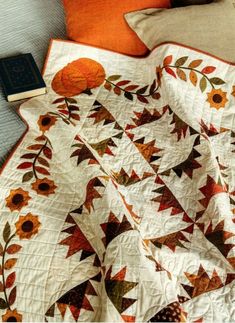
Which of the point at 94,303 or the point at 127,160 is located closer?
the point at 94,303

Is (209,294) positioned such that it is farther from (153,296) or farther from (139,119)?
(139,119)

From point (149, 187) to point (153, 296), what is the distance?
374 mm

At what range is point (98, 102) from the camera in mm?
1479

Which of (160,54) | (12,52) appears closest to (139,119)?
(160,54)

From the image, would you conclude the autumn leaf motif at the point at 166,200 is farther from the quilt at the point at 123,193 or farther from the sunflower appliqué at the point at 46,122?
the sunflower appliqué at the point at 46,122

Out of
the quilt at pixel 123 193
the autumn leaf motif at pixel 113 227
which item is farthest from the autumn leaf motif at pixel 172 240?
the autumn leaf motif at pixel 113 227

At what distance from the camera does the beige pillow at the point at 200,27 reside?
1.48 metres

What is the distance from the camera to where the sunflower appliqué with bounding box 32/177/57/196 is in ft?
3.95

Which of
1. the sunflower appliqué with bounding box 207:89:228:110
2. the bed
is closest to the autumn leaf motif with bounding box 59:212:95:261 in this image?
the bed

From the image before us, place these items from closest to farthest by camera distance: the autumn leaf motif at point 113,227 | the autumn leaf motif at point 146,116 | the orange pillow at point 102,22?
the autumn leaf motif at point 113,227, the autumn leaf motif at point 146,116, the orange pillow at point 102,22

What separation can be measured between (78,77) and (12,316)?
2.94ft

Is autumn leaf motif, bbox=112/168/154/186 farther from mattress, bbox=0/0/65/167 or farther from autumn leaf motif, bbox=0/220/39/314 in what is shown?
mattress, bbox=0/0/65/167

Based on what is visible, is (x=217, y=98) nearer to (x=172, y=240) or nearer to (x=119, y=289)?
(x=172, y=240)

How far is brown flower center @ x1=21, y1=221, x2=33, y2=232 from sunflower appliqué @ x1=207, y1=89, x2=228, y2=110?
742 millimetres
